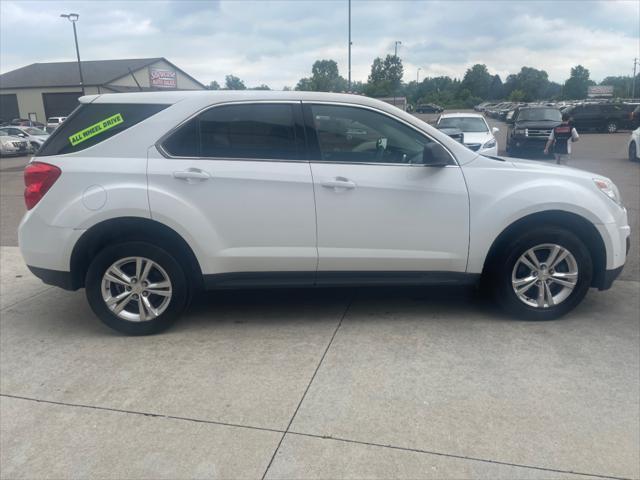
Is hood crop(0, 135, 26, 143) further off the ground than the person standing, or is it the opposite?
Result: the person standing

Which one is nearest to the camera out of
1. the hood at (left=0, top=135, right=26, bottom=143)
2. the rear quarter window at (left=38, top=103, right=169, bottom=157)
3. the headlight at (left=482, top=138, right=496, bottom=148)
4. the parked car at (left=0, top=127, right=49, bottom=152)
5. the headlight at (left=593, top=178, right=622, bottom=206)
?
the rear quarter window at (left=38, top=103, right=169, bottom=157)

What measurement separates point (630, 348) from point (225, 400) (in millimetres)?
2869

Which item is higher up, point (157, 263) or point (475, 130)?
point (475, 130)

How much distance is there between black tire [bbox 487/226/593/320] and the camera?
14.3 ft

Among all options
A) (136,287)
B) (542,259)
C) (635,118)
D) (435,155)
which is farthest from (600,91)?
(136,287)

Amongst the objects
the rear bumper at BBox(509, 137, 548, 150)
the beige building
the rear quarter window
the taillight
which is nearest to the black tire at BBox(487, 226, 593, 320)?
the rear quarter window

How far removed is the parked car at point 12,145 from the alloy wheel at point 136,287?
25089 mm

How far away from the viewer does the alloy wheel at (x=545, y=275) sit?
4.40m

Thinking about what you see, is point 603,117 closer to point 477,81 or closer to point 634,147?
point 634,147

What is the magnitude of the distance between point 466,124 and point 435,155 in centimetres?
1164

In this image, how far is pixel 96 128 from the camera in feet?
13.9

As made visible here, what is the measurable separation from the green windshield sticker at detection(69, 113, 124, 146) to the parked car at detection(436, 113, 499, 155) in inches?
409

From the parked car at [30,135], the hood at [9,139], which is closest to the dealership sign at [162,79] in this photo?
the parked car at [30,135]

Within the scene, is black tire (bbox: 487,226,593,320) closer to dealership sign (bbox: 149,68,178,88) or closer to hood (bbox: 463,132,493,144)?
dealership sign (bbox: 149,68,178,88)
